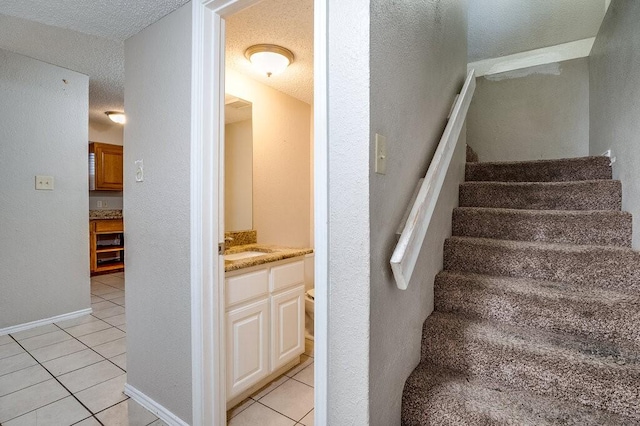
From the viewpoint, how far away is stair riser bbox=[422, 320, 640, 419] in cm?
105

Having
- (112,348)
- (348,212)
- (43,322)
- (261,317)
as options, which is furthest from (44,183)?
(348,212)

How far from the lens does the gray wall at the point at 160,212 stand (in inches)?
58.7

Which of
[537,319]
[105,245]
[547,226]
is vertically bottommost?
[105,245]

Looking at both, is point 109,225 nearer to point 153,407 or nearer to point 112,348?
point 112,348

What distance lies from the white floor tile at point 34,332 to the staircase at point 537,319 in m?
3.15

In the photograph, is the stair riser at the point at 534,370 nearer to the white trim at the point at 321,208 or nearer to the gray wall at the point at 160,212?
the white trim at the point at 321,208

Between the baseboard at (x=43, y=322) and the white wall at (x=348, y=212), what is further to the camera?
the baseboard at (x=43, y=322)

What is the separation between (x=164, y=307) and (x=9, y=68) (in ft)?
9.13

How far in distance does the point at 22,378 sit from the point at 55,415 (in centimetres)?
61

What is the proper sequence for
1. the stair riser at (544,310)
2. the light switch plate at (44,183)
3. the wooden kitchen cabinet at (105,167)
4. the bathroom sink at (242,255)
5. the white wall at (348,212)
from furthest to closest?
the wooden kitchen cabinet at (105,167)
the light switch plate at (44,183)
the bathroom sink at (242,255)
the stair riser at (544,310)
the white wall at (348,212)

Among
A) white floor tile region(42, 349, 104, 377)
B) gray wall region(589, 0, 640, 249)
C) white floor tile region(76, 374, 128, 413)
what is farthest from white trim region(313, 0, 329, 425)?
white floor tile region(42, 349, 104, 377)

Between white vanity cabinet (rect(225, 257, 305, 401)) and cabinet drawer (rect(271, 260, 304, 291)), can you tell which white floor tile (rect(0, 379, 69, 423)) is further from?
cabinet drawer (rect(271, 260, 304, 291))

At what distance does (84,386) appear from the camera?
190cm

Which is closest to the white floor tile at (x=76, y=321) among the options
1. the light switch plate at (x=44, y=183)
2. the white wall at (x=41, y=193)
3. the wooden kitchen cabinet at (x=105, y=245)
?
the white wall at (x=41, y=193)
